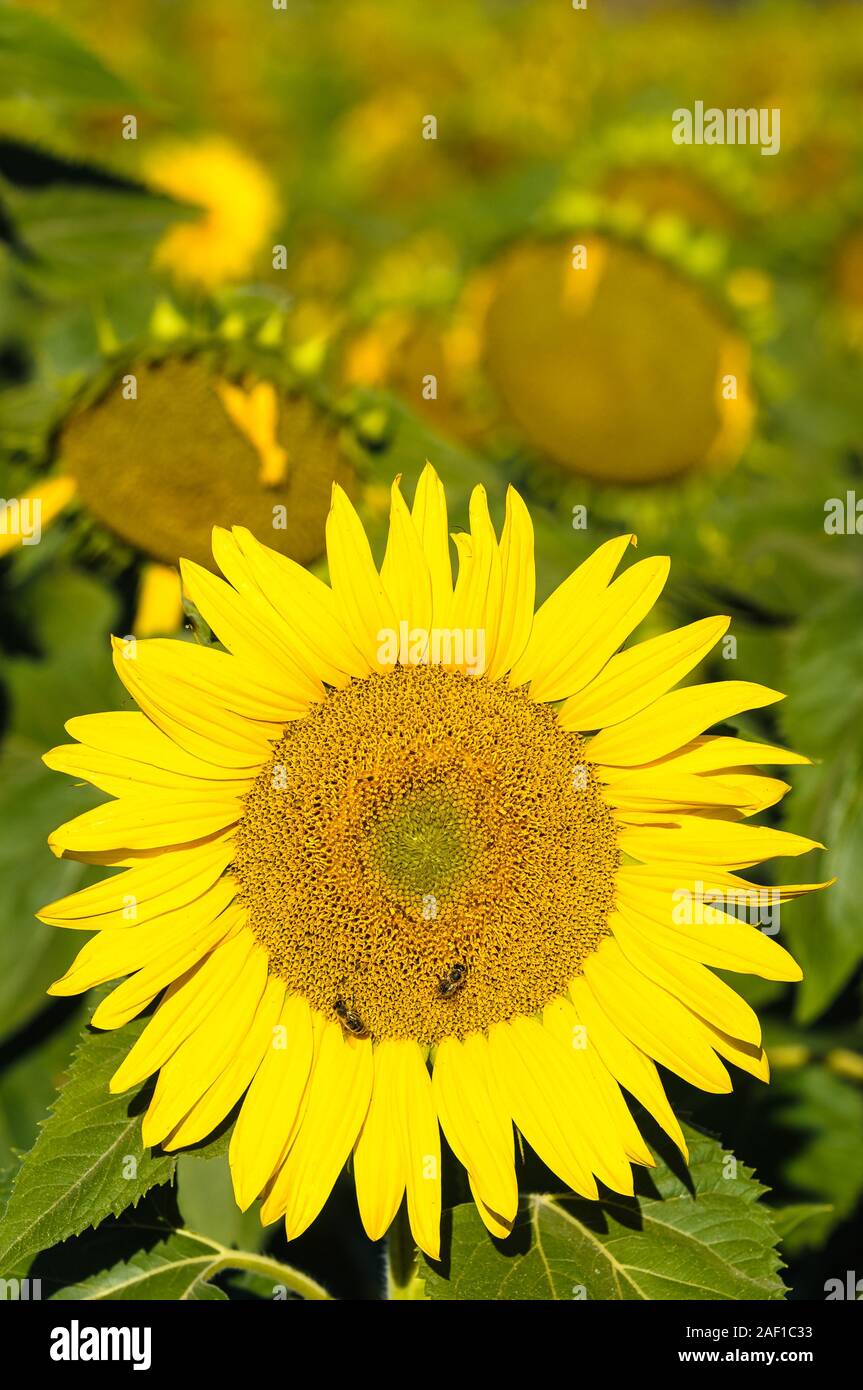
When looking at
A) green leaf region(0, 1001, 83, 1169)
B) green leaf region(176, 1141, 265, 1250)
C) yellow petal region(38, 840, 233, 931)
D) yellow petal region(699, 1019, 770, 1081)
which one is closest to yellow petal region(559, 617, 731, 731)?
yellow petal region(699, 1019, 770, 1081)

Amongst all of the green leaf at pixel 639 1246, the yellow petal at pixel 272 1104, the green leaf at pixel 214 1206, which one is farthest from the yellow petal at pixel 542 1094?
the green leaf at pixel 214 1206

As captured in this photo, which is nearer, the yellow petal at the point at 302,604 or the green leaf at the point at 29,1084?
the yellow petal at the point at 302,604

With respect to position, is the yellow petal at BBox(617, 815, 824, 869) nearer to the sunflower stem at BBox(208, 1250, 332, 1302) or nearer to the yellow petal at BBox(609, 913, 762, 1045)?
the yellow petal at BBox(609, 913, 762, 1045)

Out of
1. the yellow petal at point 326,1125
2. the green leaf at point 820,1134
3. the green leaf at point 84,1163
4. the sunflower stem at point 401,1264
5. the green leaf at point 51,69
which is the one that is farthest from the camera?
the green leaf at point 820,1134

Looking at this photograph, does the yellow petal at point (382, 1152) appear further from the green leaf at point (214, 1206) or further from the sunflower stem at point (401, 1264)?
the green leaf at point (214, 1206)

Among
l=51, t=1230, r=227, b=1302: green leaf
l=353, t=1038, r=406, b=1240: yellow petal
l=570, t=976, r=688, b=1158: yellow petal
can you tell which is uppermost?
l=570, t=976, r=688, b=1158: yellow petal

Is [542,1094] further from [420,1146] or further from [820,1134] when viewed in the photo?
[820,1134]
